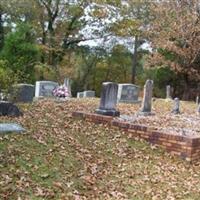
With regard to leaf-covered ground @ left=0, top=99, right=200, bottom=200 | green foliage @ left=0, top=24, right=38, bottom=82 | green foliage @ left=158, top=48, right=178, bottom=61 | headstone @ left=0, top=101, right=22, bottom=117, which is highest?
green foliage @ left=158, top=48, right=178, bottom=61

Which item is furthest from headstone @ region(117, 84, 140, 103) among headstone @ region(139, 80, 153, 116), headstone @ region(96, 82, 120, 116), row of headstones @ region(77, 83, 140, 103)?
headstone @ region(96, 82, 120, 116)

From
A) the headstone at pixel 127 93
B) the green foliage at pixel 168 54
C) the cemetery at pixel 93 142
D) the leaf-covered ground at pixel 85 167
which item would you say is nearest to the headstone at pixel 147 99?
the cemetery at pixel 93 142

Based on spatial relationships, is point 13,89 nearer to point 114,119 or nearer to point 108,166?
point 114,119

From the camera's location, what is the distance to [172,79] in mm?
33438

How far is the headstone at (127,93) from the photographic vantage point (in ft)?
66.0

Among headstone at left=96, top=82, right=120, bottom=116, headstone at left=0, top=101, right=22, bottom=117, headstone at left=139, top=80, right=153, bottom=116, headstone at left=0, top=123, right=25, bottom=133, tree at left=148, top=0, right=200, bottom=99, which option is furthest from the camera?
tree at left=148, top=0, right=200, bottom=99

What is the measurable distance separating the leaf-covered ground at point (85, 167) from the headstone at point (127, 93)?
32.0 feet

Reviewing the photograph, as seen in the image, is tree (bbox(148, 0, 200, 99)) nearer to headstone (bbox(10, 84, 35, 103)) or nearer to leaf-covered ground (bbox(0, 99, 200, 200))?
headstone (bbox(10, 84, 35, 103))

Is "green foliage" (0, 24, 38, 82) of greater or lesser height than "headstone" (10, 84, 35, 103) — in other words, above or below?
above

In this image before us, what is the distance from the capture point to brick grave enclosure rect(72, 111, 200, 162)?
9.03m

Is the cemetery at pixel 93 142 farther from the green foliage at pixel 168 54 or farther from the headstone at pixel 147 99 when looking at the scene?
the green foliage at pixel 168 54

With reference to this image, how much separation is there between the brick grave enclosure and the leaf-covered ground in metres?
0.19

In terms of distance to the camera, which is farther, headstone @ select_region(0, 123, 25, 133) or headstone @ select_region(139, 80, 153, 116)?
headstone @ select_region(139, 80, 153, 116)

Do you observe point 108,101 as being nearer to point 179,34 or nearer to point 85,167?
point 85,167
